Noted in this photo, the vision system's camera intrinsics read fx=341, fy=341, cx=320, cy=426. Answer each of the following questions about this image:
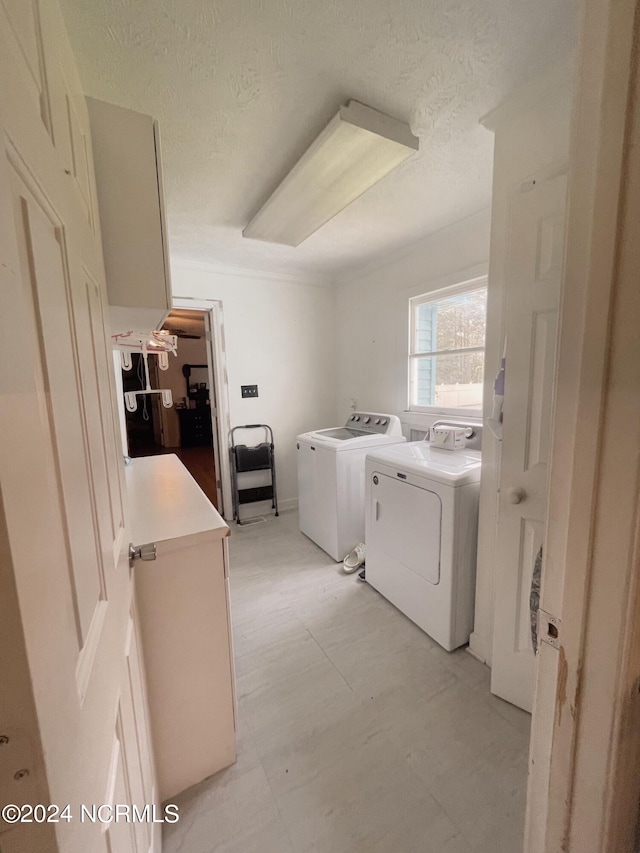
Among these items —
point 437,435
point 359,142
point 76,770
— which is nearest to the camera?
point 76,770

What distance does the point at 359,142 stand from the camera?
143 cm

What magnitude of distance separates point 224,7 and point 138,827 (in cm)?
210

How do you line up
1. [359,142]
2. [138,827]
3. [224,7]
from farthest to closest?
1. [359,142]
2. [224,7]
3. [138,827]

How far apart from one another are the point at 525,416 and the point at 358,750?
4.70ft

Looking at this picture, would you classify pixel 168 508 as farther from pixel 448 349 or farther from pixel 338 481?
pixel 448 349

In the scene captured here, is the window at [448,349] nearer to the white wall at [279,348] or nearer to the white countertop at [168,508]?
the white wall at [279,348]

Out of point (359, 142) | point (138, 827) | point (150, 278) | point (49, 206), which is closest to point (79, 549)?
point (49, 206)

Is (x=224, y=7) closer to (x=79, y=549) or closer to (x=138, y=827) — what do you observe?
(x=79, y=549)

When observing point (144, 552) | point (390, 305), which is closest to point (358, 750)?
point (144, 552)

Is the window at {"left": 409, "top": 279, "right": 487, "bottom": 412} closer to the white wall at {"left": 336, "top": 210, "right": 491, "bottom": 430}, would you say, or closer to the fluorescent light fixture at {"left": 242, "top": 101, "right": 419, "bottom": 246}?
the white wall at {"left": 336, "top": 210, "right": 491, "bottom": 430}

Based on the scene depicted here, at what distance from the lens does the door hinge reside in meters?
0.55

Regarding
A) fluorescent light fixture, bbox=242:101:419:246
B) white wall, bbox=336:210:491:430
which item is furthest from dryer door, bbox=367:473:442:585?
fluorescent light fixture, bbox=242:101:419:246

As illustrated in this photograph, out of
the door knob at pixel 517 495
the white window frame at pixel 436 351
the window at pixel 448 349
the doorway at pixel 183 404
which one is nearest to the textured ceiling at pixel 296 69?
the white window frame at pixel 436 351

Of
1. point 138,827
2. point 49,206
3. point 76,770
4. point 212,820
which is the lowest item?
point 212,820
